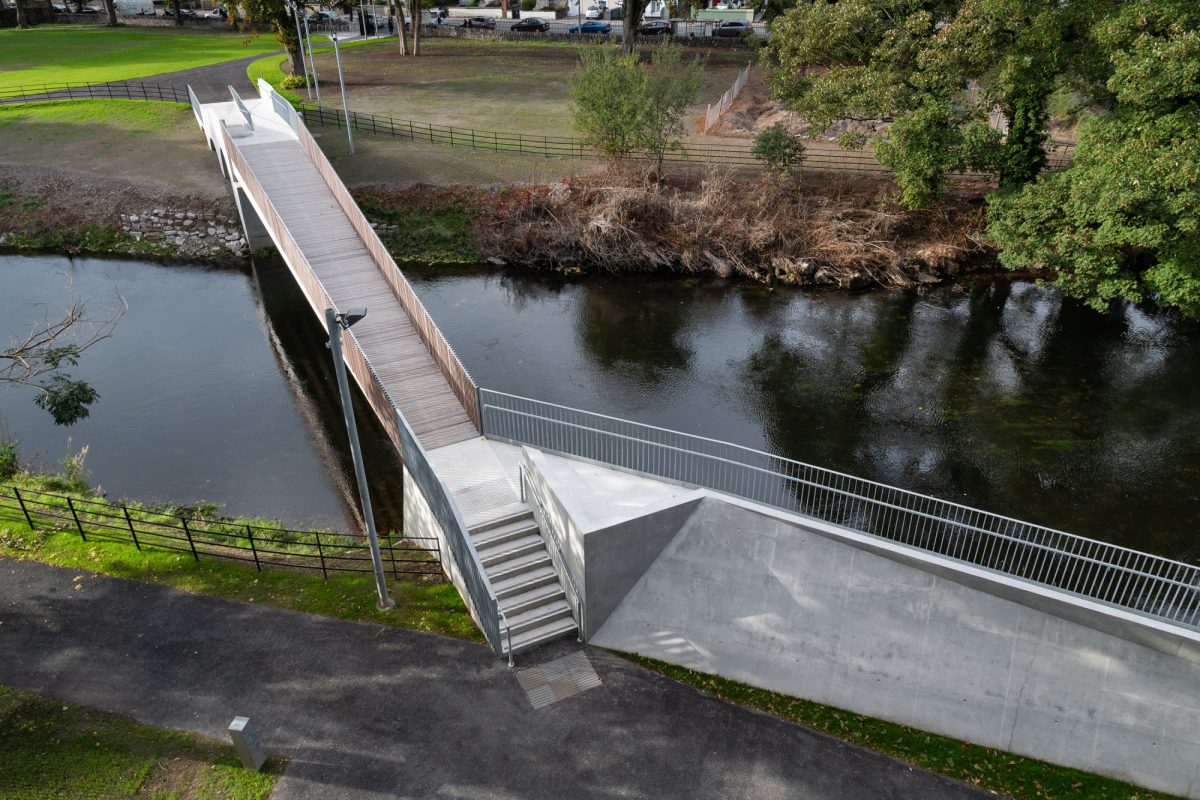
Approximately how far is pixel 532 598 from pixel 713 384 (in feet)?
34.8

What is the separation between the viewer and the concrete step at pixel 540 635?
1362 cm

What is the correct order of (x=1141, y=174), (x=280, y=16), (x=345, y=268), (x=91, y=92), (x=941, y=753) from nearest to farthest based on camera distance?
(x=941, y=753), (x=1141, y=174), (x=345, y=268), (x=280, y=16), (x=91, y=92)

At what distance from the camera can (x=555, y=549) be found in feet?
46.8

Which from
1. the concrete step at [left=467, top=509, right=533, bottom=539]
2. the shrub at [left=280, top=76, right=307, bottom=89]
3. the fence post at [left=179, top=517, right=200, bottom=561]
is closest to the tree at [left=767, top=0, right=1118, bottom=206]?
the concrete step at [left=467, top=509, right=533, bottom=539]

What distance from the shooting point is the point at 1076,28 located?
78.7ft

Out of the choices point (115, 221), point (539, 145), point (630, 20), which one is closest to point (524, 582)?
point (539, 145)

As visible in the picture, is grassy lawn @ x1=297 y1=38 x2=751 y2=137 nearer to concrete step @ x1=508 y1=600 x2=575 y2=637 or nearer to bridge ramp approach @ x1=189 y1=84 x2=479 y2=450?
bridge ramp approach @ x1=189 y1=84 x2=479 y2=450

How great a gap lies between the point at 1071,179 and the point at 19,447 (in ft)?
93.5

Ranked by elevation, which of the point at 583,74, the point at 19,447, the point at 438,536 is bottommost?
the point at 19,447

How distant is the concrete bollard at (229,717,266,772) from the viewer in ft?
36.4

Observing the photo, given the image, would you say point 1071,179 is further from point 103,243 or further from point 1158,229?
point 103,243

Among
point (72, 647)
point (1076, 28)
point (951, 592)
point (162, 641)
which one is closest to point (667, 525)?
point (951, 592)

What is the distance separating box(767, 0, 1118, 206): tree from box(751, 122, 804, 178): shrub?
312cm

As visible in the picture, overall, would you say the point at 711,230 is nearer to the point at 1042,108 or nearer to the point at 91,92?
the point at 1042,108
